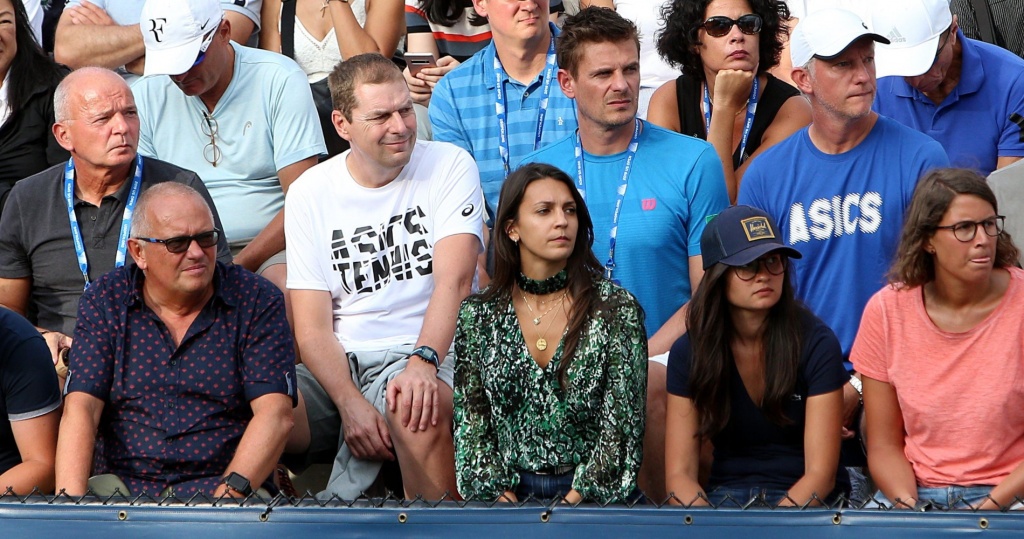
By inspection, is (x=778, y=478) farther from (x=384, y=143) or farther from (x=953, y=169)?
(x=384, y=143)

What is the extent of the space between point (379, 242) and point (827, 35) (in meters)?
1.75

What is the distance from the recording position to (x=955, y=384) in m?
3.54

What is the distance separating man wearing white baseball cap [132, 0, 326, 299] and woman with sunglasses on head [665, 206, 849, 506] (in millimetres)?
2115

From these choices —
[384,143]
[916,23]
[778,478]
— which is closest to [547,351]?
[778,478]

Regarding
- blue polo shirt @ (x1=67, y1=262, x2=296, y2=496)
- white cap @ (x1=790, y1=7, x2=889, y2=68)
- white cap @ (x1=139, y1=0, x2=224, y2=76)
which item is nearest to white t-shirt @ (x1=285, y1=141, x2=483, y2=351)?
blue polo shirt @ (x1=67, y1=262, x2=296, y2=496)

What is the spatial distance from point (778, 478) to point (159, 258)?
2033mm

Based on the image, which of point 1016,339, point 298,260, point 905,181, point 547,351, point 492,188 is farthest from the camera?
point 492,188

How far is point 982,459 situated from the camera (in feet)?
11.5

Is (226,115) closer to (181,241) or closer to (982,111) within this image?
(181,241)

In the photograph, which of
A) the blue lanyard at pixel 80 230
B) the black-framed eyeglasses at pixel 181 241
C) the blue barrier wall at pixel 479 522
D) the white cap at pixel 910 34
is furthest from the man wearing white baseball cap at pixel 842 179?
the blue lanyard at pixel 80 230

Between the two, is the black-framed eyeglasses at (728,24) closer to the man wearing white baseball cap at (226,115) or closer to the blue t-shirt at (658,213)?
the blue t-shirt at (658,213)

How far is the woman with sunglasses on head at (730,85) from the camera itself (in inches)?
197

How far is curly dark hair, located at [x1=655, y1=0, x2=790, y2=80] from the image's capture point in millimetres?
5188

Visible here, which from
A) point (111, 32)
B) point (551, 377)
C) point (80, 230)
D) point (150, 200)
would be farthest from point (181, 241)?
point (111, 32)
